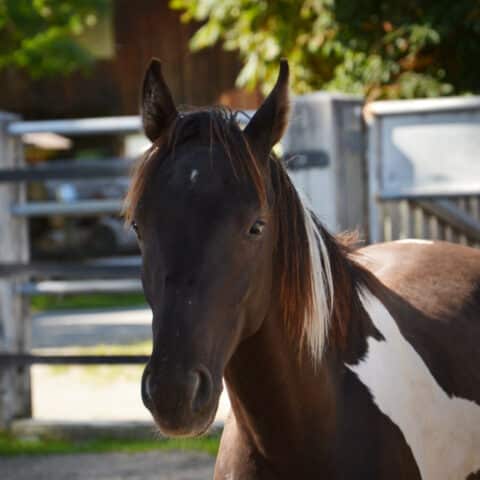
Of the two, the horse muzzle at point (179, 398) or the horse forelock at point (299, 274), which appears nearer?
the horse muzzle at point (179, 398)

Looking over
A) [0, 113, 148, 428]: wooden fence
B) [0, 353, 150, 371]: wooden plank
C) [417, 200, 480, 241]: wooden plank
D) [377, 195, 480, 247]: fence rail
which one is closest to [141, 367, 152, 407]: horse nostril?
[0, 353, 150, 371]: wooden plank

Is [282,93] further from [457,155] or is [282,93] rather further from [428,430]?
[457,155]

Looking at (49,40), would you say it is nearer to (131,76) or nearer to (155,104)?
(131,76)

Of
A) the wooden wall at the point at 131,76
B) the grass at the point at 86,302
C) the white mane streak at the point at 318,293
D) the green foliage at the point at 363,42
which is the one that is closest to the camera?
the white mane streak at the point at 318,293

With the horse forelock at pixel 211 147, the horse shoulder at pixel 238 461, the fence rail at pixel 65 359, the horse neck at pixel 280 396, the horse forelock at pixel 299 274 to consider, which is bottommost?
the fence rail at pixel 65 359

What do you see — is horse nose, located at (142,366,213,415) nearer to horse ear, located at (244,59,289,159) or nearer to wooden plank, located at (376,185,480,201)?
horse ear, located at (244,59,289,159)

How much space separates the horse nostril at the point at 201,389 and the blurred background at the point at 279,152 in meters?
1.09

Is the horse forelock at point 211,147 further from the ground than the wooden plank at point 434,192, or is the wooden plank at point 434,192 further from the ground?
the horse forelock at point 211,147

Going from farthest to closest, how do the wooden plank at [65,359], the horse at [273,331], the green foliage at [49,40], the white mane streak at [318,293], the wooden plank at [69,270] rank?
1. the green foliage at [49,40]
2. the wooden plank at [69,270]
3. the wooden plank at [65,359]
4. the white mane streak at [318,293]
5. the horse at [273,331]

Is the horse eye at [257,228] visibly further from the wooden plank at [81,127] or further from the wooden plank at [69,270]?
the wooden plank at [81,127]

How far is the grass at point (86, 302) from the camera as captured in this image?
1400 centimetres

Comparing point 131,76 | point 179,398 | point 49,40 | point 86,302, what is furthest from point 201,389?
point 131,76

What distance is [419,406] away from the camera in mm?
3131

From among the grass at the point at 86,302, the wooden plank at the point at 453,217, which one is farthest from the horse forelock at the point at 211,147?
the grass at the point at 86,302
